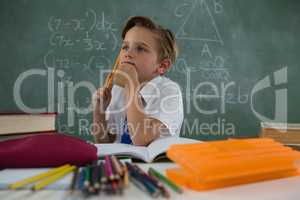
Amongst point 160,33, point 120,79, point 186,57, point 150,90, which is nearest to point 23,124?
point 120,79

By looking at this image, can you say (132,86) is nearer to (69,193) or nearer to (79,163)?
(79,163)

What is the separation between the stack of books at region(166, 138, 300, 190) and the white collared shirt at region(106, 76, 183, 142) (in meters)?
0.44

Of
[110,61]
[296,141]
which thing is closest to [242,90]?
[110,61]

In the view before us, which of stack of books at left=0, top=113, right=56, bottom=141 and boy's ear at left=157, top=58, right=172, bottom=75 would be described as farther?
boy's ear at left=157, top=58, right=172, bottom=75

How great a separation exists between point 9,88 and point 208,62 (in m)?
1.29

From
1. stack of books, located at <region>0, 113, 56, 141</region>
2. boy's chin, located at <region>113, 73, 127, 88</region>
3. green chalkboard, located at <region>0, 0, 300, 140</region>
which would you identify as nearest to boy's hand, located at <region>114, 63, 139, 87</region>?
boy's chin, located at <region>113, 73, 127, 88</region>

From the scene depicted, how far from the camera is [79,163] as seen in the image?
0.49m

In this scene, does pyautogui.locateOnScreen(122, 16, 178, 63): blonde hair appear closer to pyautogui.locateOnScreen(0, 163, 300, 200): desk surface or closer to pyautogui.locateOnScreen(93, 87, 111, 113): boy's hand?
pyautogui.locateOnScreen(93, 87, 111, 113): boy's hand

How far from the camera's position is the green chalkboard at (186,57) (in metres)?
1.87

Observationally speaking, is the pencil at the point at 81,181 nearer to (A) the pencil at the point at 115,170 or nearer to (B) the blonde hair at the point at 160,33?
(A) the pencil at the point at 115,170

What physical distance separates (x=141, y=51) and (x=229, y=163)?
61cm

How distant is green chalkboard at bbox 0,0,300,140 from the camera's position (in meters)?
1.87

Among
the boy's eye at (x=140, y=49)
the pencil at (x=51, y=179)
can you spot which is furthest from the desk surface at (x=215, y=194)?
the boy's eye at (x=140, y=49)

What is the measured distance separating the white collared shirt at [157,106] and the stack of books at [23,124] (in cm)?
30
